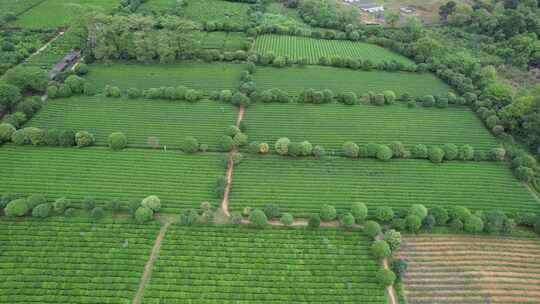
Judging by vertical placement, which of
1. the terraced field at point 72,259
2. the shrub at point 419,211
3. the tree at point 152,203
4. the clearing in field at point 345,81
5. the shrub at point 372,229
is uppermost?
the clearing in field at point 345,81

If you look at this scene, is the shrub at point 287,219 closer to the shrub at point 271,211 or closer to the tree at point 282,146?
the shrub at point 271,211

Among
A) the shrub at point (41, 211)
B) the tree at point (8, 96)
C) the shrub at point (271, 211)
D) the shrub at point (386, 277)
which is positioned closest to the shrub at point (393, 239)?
the shrub at point (386, 277)

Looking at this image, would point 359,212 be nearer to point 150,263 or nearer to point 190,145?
point 150,263

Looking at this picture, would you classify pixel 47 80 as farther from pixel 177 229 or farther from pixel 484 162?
pixel 484 162

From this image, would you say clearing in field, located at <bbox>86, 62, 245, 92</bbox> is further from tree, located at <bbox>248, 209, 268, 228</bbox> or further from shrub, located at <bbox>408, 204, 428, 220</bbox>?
shrub, located at <bbox>408, 204, 428, 220</bbox>

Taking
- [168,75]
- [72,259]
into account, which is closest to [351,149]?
[72,259]

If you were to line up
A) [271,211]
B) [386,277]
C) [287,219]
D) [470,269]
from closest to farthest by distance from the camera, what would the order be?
[386,277]
[470,269]
[287,219]
[271,211]
